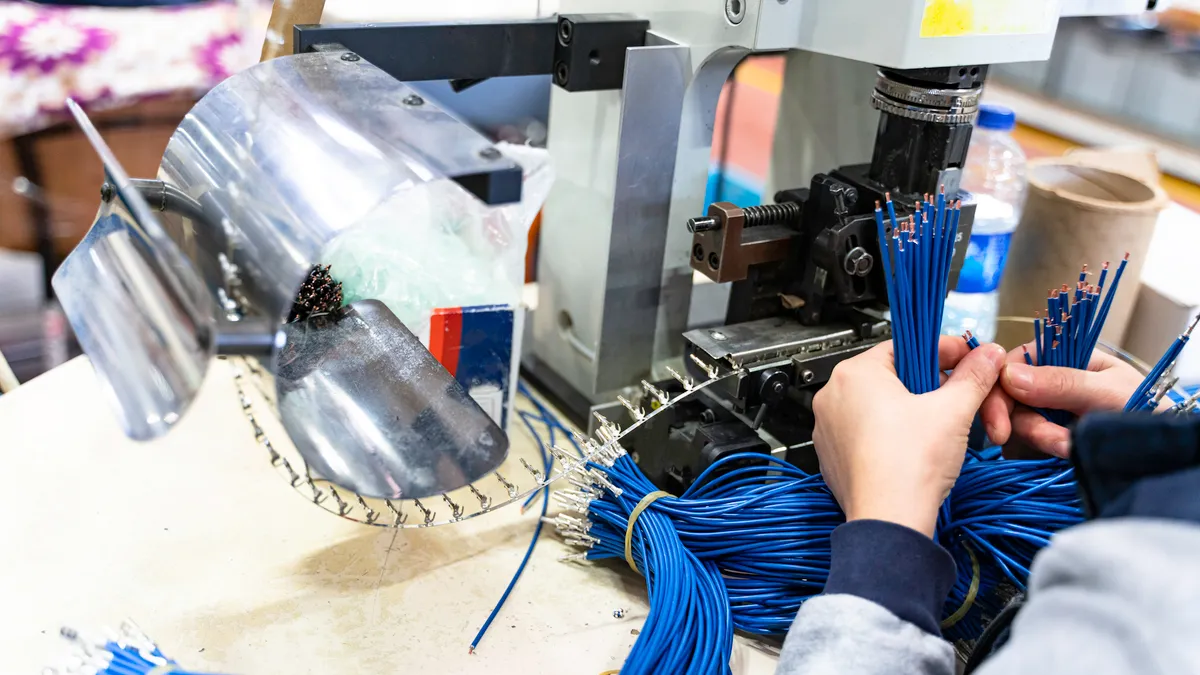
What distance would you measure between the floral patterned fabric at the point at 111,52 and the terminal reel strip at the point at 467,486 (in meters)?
1.18

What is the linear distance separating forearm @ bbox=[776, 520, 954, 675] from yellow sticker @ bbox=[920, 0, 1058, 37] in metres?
0.46

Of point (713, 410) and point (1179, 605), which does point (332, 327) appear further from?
point (1179, 605)

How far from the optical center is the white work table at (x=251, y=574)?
801 mm

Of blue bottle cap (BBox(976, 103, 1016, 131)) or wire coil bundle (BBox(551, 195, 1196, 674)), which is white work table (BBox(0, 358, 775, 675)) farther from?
blue bottle cap (BBox(976, 103, 1016, 131))

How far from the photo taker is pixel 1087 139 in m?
3.46

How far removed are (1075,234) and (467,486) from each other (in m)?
0.87

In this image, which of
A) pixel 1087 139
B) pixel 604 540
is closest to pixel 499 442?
pixel 604 540

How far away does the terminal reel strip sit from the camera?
33.7 inches

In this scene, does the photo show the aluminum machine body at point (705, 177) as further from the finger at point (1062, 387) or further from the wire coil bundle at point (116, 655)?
the wire coil bundle at point (116, 655)

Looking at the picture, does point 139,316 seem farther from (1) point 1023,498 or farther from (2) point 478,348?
(1) point 1023,498

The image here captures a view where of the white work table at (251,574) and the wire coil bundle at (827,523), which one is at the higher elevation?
the wire coil bundle at (827,523)

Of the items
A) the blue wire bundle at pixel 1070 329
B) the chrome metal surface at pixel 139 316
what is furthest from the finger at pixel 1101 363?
the chrome metal surface at pixel 139 316

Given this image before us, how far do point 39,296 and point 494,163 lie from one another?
6.02ft

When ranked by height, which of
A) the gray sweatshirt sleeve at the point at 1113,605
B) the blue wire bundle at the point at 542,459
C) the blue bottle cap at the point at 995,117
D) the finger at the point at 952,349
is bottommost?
the blue wire bundle at the point at 542,459
